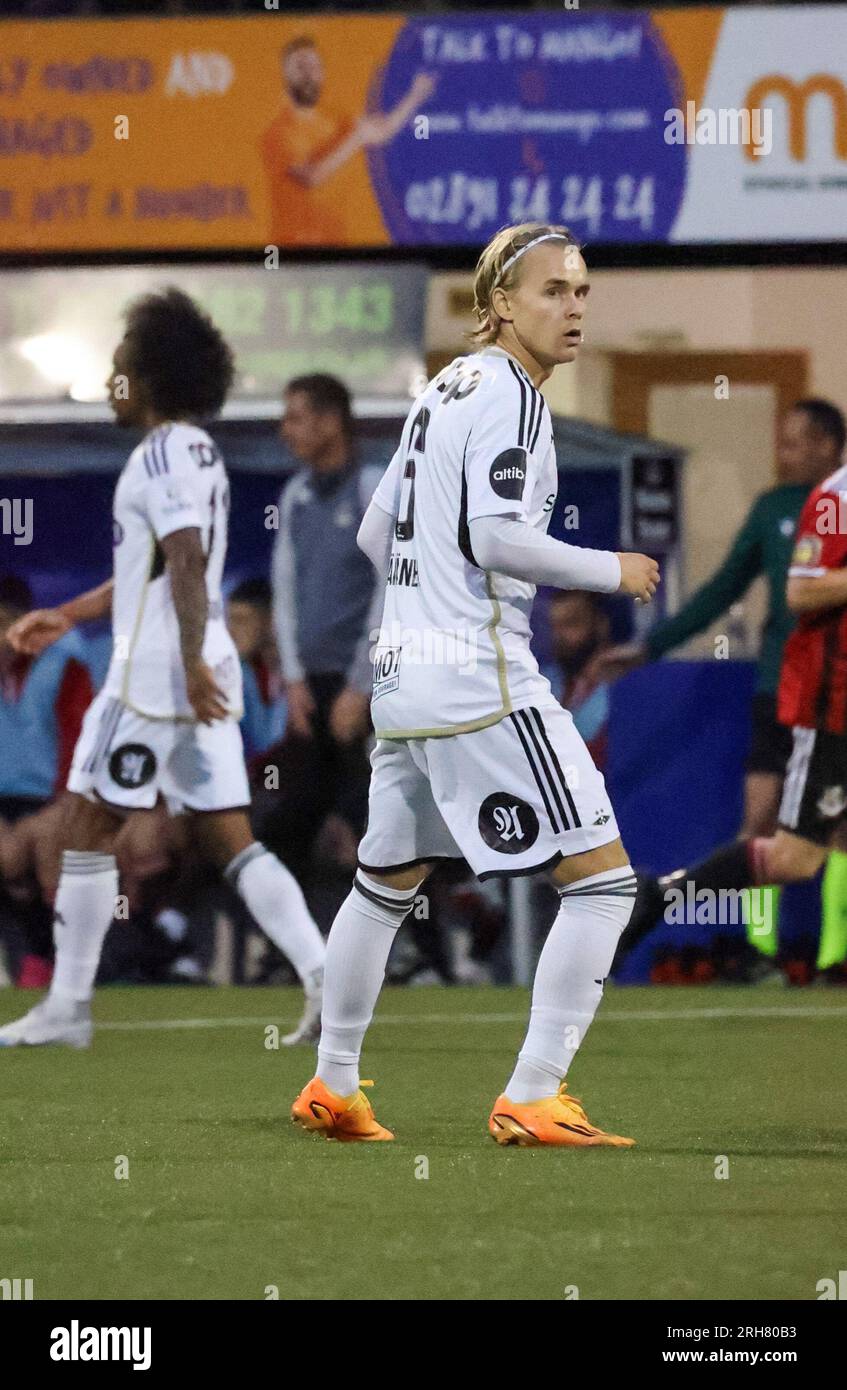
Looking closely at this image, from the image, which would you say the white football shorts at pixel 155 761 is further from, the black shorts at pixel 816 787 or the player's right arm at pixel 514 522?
the player's right arm at pixel 514 522

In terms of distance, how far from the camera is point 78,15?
38.8 feet

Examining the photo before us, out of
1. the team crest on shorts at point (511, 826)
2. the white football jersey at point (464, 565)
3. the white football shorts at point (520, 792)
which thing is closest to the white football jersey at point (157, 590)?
the white football jersey at point (464, 565)

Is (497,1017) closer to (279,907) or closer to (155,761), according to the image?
(279,907)

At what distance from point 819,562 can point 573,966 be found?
376cm

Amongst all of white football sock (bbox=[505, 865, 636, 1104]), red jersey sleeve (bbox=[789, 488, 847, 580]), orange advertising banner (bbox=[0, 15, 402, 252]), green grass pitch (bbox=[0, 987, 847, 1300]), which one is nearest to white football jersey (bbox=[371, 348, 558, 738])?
white football sock (bbox=[505, 865, 636, 1104])

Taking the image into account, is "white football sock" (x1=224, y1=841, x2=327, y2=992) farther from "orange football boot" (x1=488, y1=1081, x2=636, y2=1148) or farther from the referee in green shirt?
the referee in green shirt

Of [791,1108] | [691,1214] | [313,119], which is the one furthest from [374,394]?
[691,1214]

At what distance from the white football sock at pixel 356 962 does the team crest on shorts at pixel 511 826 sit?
35 centimetres

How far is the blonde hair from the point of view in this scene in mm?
6250

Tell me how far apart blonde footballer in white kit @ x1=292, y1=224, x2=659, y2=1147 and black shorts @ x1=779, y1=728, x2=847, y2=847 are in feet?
11.3

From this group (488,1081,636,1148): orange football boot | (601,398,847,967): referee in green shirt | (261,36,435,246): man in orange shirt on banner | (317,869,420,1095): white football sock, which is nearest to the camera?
(488,1081,636,1148): orange football boot

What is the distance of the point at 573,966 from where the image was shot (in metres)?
6.00
